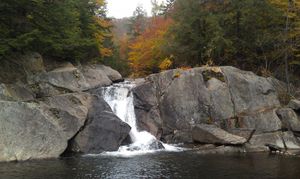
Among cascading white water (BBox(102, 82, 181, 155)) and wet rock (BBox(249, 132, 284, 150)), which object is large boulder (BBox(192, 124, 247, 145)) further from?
cascading white water (BBox(102, 82, 181, 155))

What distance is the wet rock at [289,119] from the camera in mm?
29700

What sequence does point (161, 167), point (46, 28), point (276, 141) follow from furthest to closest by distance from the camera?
point (46, 28) → point (276, 141) → point (161, 167)

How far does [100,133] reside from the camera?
27.3 m

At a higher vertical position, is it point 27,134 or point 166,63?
point 166,63

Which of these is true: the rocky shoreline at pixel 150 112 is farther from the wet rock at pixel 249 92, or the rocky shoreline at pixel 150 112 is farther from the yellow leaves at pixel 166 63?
the yellow leaves at pixel 166 63

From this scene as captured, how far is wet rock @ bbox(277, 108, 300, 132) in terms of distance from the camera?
29700 millimetres

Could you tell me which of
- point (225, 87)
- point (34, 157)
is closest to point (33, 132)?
point (34, 157)

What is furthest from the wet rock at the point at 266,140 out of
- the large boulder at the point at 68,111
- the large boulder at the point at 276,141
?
the large boulder at the point at 68,111

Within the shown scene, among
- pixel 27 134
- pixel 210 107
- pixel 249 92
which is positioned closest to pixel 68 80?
pixel 27 134

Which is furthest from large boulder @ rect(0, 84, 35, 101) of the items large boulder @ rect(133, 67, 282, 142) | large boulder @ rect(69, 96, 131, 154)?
large boulder @ rect(133, 67, 282, 142)

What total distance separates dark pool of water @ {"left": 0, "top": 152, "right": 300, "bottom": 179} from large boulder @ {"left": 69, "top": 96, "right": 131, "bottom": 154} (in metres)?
2.45

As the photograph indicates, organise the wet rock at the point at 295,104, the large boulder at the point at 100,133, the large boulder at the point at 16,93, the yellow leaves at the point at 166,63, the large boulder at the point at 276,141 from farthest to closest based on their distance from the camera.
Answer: the yellow leaves at the point at 166,63
the wet rock at the point at 295,104
the large boulder at the point at 276,141
the large boulder at the point at 100,133
the large boulder at the point at 16,93

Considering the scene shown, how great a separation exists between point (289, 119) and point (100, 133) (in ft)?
45.8

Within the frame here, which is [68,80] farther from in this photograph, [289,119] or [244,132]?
[289,119]
